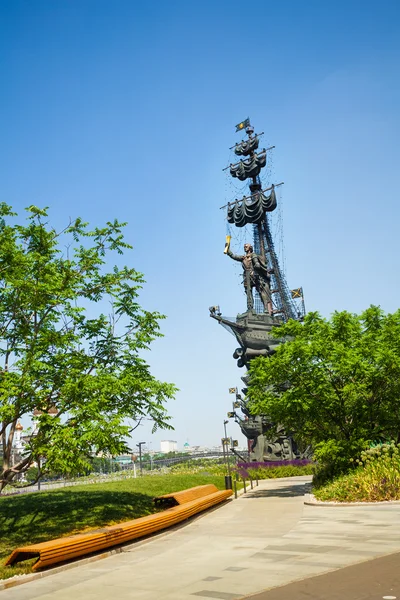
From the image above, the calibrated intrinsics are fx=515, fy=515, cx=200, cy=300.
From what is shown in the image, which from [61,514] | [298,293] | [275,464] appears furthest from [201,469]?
[298,293]

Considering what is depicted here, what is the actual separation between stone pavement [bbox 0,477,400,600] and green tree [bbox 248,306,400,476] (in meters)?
6.19

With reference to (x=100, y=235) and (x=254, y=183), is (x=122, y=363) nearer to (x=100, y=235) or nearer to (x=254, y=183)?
(x=100, y=235)

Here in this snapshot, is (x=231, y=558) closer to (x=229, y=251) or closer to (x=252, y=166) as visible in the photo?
(x=229, y=251)

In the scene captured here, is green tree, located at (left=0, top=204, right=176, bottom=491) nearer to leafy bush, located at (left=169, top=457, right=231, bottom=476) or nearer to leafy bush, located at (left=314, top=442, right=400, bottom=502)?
leafy bush, located at (left=314, top=442, right=400, bottom=502)

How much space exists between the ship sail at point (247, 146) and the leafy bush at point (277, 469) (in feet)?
134

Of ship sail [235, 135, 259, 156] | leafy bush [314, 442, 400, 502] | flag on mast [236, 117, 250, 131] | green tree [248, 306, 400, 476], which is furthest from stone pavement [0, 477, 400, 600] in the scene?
flag on mast [236, 117, 250, 131]

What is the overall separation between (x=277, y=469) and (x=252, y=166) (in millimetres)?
39497

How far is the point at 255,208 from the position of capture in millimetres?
65188

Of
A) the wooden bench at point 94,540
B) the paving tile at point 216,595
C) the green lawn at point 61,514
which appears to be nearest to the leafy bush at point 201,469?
the green lawn at point 61,514

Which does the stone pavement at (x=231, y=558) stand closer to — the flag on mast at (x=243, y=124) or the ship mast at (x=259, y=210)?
the ship mast at (x=259, y=210)

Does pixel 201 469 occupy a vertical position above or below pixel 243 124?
below

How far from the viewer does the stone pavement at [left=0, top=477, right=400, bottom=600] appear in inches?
344

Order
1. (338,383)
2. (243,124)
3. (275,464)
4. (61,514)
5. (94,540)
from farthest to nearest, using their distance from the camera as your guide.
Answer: (243,124) < (275,464) < (338,383) < (61,514) < (94,540)

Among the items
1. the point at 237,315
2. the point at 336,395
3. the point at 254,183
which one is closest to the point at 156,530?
the point at 336,395
